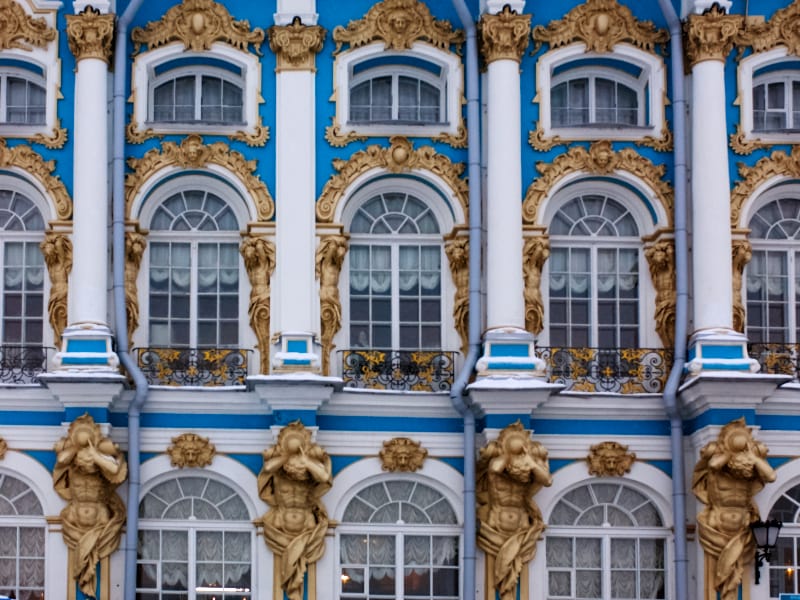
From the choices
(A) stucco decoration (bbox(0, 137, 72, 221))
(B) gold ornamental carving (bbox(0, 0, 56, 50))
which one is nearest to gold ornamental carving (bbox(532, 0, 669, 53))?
(B) gold ornamental carving (bbox(0, 0, 56, 50))

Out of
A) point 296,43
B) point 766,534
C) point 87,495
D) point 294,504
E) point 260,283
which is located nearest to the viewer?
point 766,534

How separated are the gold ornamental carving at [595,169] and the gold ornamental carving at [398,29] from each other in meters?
2.26

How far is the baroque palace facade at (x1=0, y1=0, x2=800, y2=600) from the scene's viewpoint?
28.6 m

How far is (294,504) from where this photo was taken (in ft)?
93.8

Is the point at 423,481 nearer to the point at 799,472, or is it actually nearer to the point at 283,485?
the point at 283,485

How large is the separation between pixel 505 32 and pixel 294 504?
284 inches

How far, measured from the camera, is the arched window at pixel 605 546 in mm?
→ 29188

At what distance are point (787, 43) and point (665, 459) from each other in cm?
626

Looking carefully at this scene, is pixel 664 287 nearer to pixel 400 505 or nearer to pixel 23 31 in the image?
pixel 400 505

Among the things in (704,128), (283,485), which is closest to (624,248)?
(704,128)

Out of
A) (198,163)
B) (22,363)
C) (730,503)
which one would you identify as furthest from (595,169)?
(22,363)

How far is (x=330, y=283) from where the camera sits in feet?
97.5

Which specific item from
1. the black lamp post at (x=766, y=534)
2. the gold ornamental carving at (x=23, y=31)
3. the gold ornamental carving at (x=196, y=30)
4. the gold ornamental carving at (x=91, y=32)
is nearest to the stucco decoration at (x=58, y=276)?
the gold ornamental carving at (x=91, y=32)

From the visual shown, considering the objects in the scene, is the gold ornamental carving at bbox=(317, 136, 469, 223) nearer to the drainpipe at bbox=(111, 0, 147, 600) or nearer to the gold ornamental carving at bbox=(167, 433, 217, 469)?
the drainpipe at bbox=(111, 0, 147, 600)
